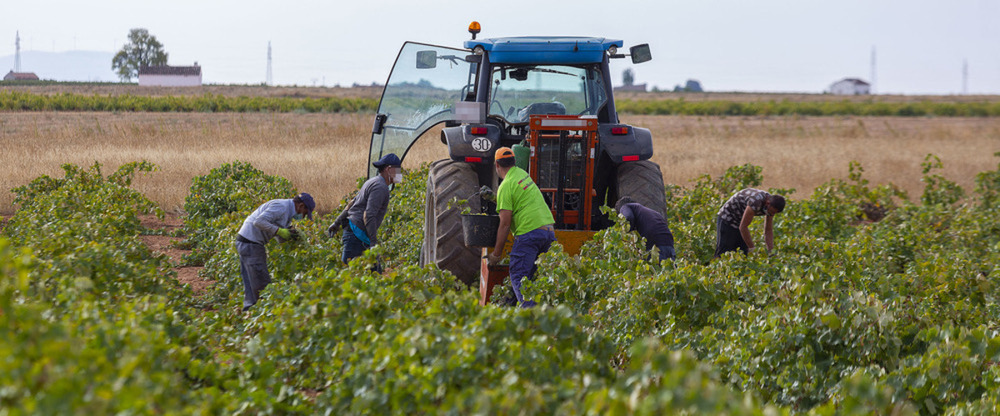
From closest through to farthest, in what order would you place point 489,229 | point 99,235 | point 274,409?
point 274,409, point 489,229, point 99,235

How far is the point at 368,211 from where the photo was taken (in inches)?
282

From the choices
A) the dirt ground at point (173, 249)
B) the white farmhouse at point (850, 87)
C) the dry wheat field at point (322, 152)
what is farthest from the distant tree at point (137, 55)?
the white farmhouse at point (850, 87)

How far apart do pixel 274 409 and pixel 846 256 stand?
4.89 m

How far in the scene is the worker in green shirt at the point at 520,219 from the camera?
18.7 feet

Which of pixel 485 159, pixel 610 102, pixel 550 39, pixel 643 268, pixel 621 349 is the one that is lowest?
pixel 621 349

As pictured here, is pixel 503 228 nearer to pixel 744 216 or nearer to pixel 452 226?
pixel 452 226

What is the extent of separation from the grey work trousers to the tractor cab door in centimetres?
168

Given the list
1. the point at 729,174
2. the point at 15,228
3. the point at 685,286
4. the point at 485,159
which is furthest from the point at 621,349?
the point at 729,174

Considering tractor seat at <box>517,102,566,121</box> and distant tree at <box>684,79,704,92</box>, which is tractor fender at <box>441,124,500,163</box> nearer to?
tractor seat at <box>517,102,566,121</box>

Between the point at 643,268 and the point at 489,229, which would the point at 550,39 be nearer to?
the point at 489,229

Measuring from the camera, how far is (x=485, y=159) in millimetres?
6766

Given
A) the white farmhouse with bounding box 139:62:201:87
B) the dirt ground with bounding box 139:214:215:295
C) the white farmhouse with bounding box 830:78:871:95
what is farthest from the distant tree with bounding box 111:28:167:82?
the white farmhouse with bounding box 830:78:871:95

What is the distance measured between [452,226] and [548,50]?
186 cm

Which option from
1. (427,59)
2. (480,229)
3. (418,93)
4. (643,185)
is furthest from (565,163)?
(418,93)
